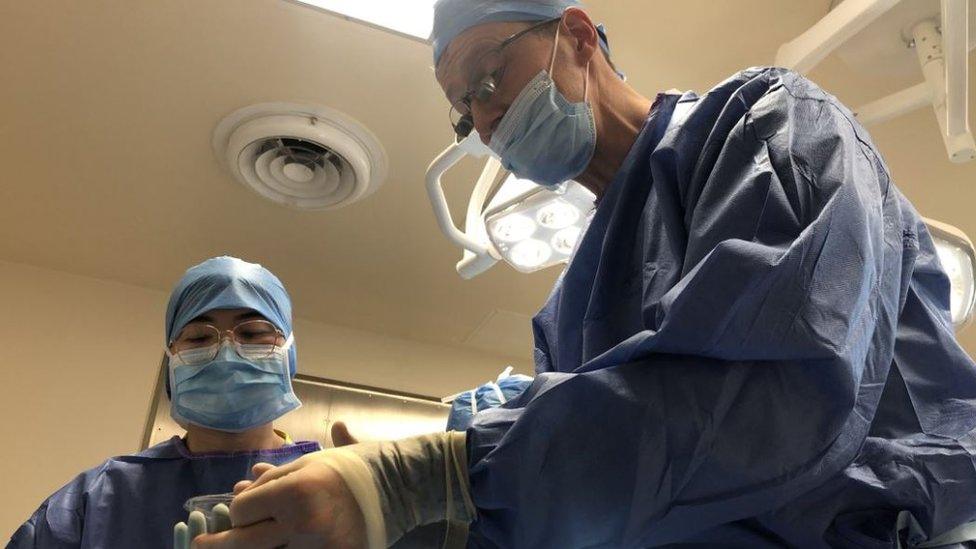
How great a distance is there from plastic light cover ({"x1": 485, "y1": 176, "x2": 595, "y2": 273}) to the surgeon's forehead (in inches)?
16.0

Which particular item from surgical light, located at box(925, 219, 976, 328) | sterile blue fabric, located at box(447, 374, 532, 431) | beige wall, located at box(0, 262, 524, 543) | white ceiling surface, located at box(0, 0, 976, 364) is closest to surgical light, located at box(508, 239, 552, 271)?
sterile blue fabric, located at box(447, 374, 532, 431)

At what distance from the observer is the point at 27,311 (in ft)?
8.83

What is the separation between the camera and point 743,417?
2.07ft

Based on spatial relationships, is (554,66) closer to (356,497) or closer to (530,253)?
(530,253)

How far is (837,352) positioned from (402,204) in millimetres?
1830

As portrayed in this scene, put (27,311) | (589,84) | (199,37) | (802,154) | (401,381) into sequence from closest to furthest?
(802,154) → (589,84) → (199,37) → (27,311) → (401,381)

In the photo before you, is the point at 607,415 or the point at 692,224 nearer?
the point at 607,415

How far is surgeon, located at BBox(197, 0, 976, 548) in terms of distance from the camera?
630 millimetres

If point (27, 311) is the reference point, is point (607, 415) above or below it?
below

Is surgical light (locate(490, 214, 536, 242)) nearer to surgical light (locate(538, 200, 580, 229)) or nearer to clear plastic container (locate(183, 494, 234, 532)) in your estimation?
surgical light (locate(538, 200, 580, 229))

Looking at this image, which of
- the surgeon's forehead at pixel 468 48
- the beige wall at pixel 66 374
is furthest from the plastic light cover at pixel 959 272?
the beige wall at pixel 66 374

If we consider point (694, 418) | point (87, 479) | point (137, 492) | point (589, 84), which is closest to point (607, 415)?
point (694, 418)

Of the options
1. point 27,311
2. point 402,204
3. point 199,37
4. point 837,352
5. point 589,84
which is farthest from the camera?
point 27,311

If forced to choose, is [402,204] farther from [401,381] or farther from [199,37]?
[401,381]
